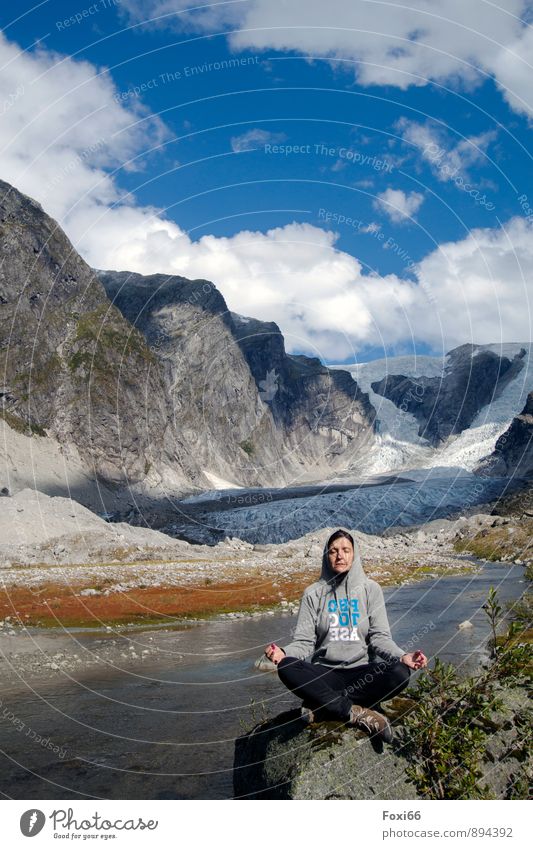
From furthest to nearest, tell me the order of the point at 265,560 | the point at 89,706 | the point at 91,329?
the point at 91,329, the point at 265,560, the point at 89,706

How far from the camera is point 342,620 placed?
323 inches

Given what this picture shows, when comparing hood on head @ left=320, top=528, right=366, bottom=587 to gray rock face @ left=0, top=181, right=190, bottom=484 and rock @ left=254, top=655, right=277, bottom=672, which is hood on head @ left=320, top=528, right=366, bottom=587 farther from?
gray rock face @ left=0, top=181, right=190, bottom=484

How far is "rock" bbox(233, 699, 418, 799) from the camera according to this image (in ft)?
23.9

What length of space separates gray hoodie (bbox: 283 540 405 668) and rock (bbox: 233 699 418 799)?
31.1 inches

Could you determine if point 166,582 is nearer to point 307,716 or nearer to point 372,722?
point 307,716

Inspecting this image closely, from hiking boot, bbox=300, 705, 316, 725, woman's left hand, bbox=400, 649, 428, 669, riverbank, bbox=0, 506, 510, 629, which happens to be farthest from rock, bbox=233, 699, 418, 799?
riverbank, bbox=0, 506, 510, 629

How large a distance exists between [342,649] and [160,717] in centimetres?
942

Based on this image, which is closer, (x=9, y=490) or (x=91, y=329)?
(x=9, y=490)

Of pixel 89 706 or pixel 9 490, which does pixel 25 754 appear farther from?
pixel 9 490

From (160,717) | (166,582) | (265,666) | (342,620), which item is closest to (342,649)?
(342,620)

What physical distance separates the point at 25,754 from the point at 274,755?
23.6 ft

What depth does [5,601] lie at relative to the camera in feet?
125
